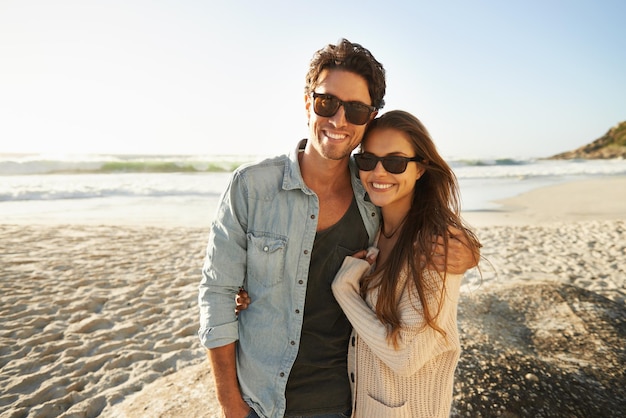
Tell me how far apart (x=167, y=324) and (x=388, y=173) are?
4.58m

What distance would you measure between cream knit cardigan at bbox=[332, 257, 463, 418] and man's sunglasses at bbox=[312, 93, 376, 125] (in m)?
0.77

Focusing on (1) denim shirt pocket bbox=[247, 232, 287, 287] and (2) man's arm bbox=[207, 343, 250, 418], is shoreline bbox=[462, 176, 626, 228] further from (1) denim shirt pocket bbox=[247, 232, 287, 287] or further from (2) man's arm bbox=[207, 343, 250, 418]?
(2) man's arm bbox=[207, 343, 250, 418]

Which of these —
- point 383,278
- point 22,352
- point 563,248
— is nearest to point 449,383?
point 383,278

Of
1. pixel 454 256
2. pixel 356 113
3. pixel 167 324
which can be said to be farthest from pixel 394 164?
pixel 167 324

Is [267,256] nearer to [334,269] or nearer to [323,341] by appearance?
[334,269]

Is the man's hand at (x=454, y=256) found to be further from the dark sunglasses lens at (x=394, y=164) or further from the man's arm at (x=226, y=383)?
the man's arm at (x=226, y=383)

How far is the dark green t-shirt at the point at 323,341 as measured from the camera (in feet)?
7.13

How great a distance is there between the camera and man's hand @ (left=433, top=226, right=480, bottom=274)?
199 cm

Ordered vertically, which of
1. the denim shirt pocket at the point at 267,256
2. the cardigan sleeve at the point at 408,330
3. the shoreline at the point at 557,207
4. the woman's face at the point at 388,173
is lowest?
the shoreline at the point at 557,207

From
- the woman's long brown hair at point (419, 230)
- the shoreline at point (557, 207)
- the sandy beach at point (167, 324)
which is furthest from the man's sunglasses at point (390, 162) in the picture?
the shoreline at point (557, 207)

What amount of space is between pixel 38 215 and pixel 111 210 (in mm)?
2142

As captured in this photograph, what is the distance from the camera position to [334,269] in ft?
7.42

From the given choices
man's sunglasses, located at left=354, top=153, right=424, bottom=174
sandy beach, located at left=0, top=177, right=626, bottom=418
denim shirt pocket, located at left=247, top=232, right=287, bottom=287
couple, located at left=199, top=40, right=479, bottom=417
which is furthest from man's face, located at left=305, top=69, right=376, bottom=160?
sandy beach, located at left=0, top=177, right=626, bottom=418

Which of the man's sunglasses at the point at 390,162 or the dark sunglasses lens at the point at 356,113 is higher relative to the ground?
the dark sunglasses lens at the point at 356,113
